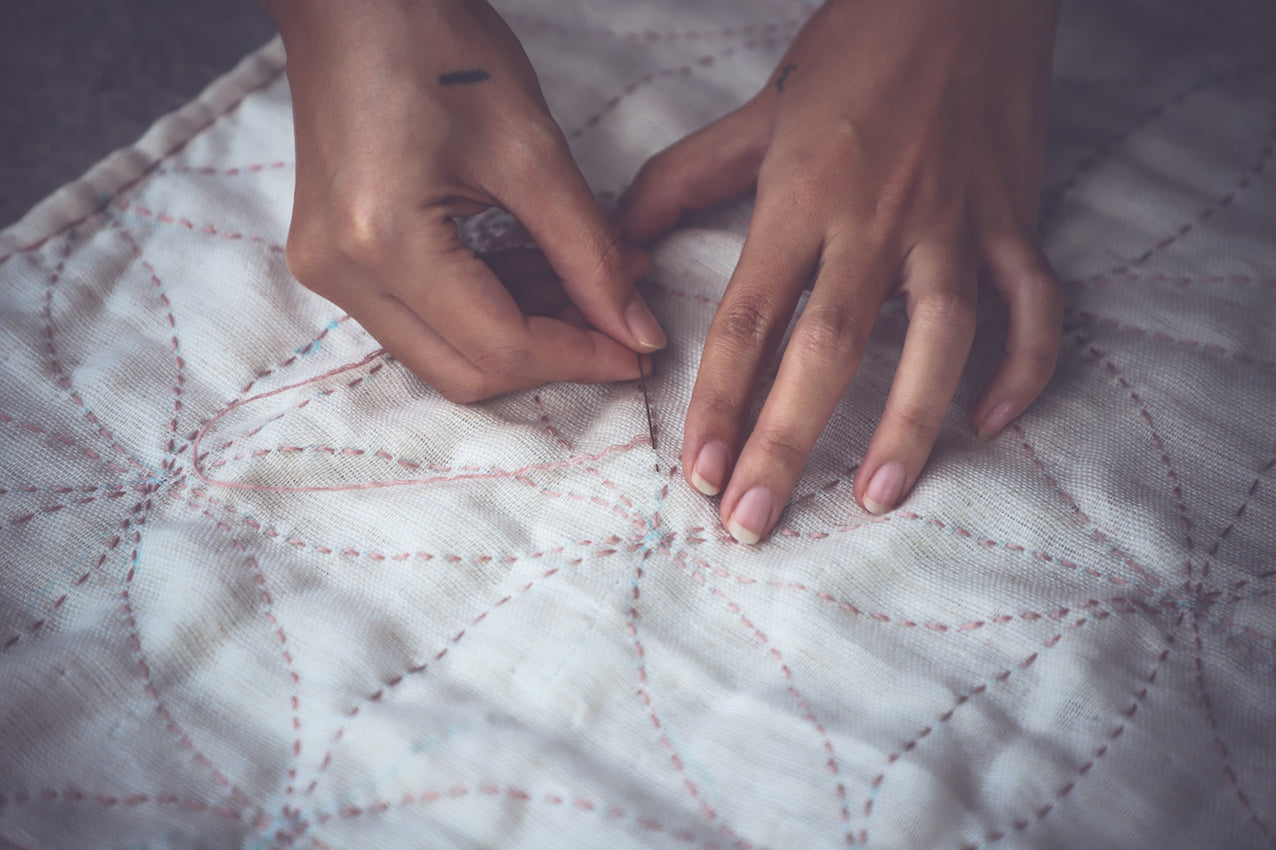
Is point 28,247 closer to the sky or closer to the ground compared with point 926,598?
closer to the sky

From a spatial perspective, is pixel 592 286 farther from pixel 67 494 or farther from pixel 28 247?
pixel 28 247

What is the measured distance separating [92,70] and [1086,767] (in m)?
1.67

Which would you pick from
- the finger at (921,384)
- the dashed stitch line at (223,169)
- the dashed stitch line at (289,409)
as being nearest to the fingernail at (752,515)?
the finger at (921,384)

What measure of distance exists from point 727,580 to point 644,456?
0.49ft

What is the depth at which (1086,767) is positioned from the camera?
654mm

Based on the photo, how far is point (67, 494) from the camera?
78cm

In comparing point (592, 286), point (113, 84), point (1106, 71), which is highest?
point (113, 84)

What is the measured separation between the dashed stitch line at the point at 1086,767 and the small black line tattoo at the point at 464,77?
2.56 ft

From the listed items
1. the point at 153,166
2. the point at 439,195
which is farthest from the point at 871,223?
the point at 153,166

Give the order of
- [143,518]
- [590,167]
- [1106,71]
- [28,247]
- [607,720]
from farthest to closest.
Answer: [1106,71] < [590,167] < [28,247] < [143,518] < [607,720]

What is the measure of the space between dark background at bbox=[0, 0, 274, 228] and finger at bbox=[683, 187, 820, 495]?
106cm

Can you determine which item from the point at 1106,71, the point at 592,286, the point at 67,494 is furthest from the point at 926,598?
the point at 1106,71

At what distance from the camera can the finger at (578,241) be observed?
2.56ft

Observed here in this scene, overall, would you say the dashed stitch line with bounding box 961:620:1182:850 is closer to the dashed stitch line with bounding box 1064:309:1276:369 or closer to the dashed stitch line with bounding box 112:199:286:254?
the dashed stitch line with bounding box 1064:309:1276:369
